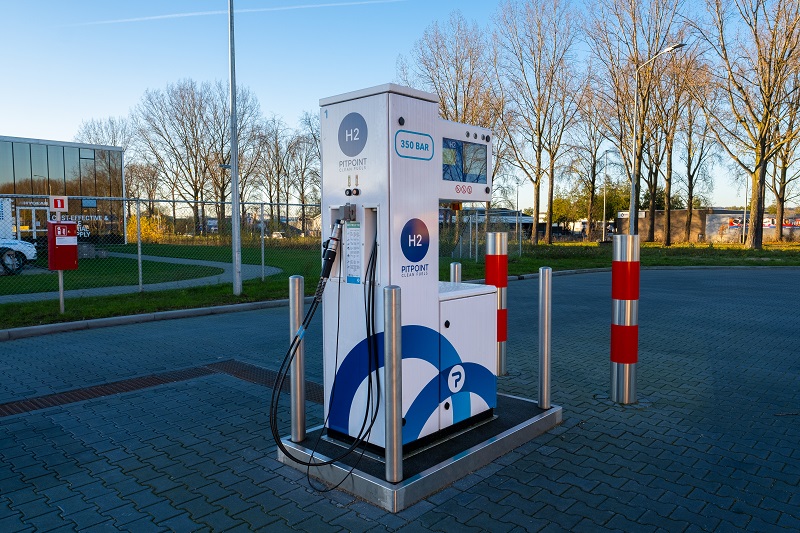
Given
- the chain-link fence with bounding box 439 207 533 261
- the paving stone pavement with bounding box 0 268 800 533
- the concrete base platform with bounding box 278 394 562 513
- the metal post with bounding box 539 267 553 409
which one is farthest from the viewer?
the chain-link fence with bounding box 439 207 533 261

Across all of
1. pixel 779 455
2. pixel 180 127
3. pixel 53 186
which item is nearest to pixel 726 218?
pixel 180 127

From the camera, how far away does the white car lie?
17.9 m

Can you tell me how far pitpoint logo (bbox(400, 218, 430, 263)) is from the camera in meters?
3.89

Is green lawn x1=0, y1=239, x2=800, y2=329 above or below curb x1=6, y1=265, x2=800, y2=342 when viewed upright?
above

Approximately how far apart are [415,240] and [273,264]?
1625 cm

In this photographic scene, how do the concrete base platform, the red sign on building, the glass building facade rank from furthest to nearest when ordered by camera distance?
the glass building facade
the red sign on building
the concrete base platform

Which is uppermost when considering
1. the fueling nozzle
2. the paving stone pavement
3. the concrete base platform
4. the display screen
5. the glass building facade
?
the glass building facade

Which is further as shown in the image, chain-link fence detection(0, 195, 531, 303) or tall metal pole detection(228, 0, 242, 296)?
chain-link fence detection(0, 195, 531, 303)

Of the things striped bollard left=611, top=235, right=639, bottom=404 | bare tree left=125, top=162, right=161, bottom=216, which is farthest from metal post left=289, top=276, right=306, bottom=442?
bare tree left=125, top=162, right=161, bottom=216

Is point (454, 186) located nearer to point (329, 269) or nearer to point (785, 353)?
point (329, 269)

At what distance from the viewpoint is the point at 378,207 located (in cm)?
381

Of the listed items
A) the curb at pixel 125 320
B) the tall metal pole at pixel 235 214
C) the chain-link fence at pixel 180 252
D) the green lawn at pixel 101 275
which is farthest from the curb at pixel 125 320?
the green lawn at pixel 101 275

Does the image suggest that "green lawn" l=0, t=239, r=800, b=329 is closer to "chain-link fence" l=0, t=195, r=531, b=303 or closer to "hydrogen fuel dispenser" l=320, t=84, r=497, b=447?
"chain-link fence" l=0, t=195, r=531, b=303

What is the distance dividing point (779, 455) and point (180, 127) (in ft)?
171
